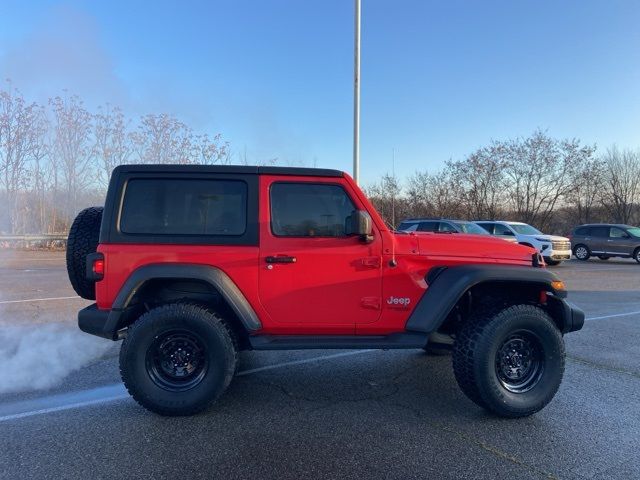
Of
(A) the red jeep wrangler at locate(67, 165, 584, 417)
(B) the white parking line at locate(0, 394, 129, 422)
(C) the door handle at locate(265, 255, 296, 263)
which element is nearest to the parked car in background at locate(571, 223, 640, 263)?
(A) the red jeep wrangler at locate(67, 165, 584, 417)

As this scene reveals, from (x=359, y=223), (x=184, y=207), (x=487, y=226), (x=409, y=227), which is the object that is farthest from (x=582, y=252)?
(x=184, y=207)

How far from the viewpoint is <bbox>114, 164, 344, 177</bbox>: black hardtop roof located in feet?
12.7

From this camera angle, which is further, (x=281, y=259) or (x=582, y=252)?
(x=582, y=252)

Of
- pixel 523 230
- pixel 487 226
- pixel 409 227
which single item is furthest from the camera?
pixel 523 230

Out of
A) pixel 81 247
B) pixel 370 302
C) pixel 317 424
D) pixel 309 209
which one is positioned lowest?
pixel 317 424

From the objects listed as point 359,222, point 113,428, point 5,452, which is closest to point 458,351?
point 359,222

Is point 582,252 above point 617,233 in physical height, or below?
below

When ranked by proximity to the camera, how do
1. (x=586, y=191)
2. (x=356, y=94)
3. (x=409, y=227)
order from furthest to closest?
(x=586, y=191) → (x=409, y=227) → (x=356, y=94)

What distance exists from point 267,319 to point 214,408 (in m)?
0.89

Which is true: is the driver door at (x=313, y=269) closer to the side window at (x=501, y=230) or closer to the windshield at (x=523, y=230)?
the side window at (x=501, y=230)

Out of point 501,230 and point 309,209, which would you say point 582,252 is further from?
point 309,209

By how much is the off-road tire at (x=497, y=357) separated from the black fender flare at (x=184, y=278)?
70.1 inches

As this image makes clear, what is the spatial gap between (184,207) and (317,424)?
6.84 feet

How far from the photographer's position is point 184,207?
12.6ft
